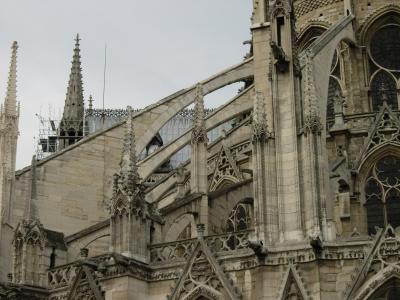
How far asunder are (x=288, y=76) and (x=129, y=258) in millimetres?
4380

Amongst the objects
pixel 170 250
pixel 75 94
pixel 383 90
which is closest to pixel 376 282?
pixel 170 250

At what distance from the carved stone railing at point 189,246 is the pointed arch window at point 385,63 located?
9.01 meters

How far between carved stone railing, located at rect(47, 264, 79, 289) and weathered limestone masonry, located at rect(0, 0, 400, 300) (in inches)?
1.5

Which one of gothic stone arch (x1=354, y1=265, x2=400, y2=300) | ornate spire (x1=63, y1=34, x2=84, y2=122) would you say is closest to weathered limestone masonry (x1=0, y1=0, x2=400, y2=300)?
gothic stone arch (x1=354, y1=265, x2=400, y2=300)

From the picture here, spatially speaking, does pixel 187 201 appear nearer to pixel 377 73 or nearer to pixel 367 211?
pixel 367 211

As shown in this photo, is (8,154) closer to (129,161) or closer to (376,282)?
(129,161)

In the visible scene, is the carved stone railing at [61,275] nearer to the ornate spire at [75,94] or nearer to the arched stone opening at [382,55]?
the arched stone opening at [382,55]

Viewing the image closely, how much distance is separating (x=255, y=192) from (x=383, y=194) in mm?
4942

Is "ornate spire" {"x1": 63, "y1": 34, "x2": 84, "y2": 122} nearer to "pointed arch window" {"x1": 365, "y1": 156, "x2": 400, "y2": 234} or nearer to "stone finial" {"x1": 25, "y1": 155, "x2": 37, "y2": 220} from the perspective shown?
"stone finial" {"x1": 25, "y1": 155, "x2": 37, "y2": 220}

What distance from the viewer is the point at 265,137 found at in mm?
15703

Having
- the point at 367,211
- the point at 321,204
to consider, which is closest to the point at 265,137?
the point at 321,204

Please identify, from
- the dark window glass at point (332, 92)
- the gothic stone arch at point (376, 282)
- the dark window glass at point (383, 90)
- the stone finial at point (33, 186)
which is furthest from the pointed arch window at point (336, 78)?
the gothic stone arch at point (376, 282)

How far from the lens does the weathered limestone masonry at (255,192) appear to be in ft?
48.6

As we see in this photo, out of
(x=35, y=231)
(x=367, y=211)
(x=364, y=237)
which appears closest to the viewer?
(x=364, y=237)
